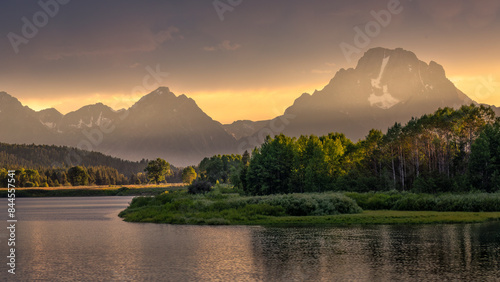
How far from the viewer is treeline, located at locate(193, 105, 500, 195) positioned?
4151 inches

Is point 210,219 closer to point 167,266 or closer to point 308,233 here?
point 308,233

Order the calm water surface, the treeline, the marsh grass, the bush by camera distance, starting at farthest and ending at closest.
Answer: the bush, the treeline, the marsh grass, the calm water surface

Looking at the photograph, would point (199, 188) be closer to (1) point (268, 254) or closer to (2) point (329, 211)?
(2) point (329, 211)

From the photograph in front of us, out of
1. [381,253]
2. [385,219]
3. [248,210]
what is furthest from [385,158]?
[381,253]

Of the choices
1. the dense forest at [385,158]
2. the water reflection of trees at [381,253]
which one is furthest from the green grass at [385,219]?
the dense forest at [385,158]

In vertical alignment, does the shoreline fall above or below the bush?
below

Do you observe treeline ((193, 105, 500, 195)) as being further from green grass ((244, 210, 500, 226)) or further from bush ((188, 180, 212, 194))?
green grass ((244, 210, 500, 226))

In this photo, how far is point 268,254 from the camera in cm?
3559

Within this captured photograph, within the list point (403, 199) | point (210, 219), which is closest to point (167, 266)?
point (210, 219)

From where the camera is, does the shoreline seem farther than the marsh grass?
No

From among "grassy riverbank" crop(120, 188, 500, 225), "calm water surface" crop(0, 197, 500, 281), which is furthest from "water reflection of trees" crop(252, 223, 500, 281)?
"grassy riverbank" crop(120, 188, 500, 225)

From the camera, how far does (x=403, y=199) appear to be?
73.6 m

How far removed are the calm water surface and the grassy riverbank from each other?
23.5 feet

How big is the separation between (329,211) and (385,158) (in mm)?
59993
